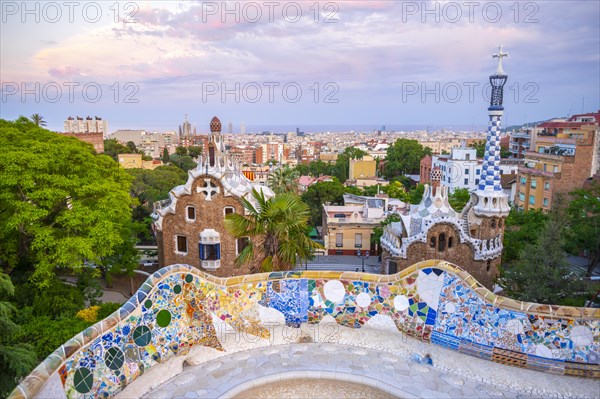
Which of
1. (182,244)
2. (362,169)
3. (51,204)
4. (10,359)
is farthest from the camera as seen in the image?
(362,169)

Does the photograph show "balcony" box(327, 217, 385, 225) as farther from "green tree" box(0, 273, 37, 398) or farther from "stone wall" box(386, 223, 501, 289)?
"green tree" box(0, 273, 37, 398)

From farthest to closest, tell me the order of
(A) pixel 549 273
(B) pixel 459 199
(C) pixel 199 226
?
(B) pixel 459 199
(C) pixel 199 226
(A) pixel 549 273

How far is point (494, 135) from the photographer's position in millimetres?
19000

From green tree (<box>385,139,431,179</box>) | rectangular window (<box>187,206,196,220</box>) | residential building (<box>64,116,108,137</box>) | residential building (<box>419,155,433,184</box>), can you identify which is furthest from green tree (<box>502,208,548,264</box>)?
residential building (<box>64,116,108,137</box>)

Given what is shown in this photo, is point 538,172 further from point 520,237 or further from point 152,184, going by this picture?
point 152,184

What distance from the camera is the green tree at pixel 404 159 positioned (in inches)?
2822

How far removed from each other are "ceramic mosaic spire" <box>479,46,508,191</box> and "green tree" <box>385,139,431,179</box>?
5295 cm

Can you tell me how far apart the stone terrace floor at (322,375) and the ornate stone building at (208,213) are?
36.5 feet

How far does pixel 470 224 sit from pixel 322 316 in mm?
12331

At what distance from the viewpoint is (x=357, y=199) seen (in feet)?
127

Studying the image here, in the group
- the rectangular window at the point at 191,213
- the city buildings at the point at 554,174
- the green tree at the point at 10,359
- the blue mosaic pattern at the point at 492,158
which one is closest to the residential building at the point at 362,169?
the city buildings at the point at 554,174

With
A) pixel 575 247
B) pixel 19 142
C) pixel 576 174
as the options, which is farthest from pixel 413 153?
pixel 19 142

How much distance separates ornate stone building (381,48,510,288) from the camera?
1895cm

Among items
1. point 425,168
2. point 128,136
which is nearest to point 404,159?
point 425,168
